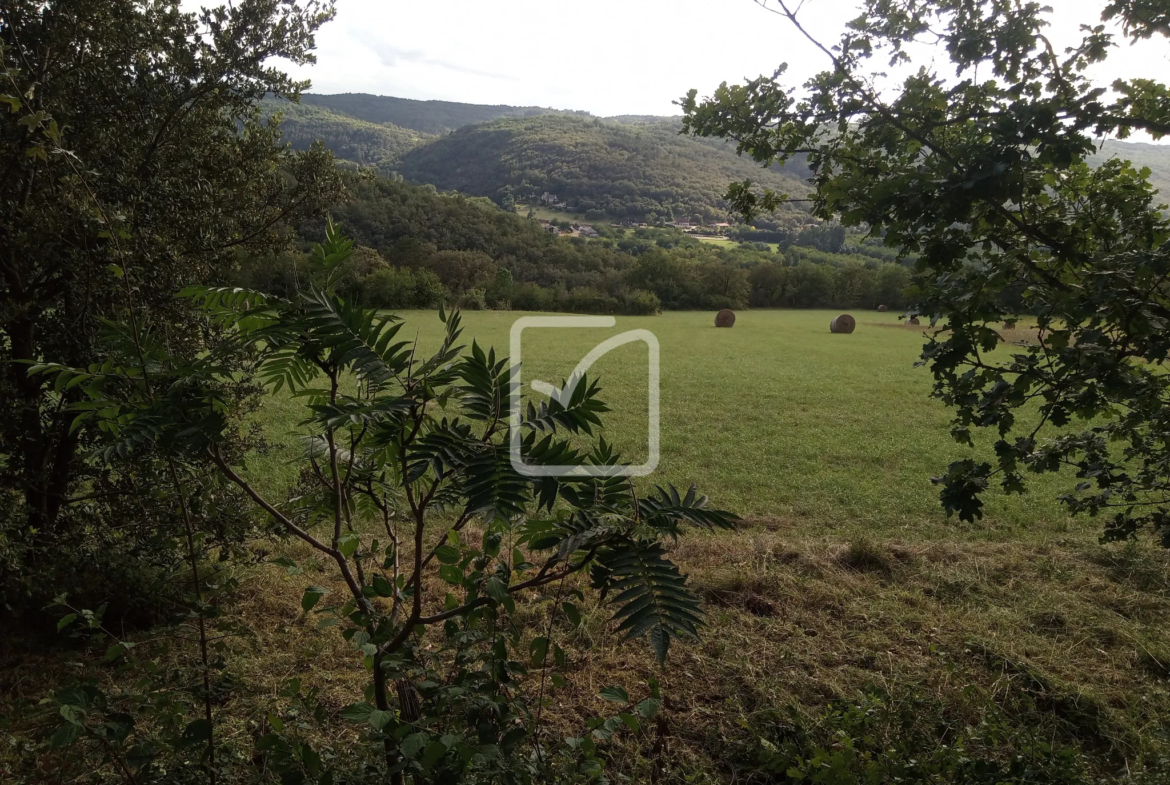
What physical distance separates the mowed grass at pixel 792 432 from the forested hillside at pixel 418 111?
108 m

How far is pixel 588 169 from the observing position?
56.7 meters

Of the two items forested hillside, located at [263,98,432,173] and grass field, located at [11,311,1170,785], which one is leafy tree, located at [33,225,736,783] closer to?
grass field, located at [11,311,1170,785]

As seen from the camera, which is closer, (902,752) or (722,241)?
(902,752)

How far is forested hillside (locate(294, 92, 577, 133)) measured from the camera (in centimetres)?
11869

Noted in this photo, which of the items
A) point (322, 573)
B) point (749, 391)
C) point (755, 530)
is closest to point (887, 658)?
point (755, 530)

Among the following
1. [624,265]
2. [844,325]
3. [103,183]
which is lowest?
[103,183]

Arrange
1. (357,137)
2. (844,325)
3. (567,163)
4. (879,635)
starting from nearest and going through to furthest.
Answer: (879,635)
(844,325)
(567,163)
(357,137)

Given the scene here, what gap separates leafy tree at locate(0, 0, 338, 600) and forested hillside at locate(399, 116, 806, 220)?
4337cm

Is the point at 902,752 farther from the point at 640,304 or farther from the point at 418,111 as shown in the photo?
the point at 418,111

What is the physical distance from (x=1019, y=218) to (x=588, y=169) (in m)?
57.6

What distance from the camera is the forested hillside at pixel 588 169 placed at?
171ft

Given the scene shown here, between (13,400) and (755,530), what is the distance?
18.9 ft

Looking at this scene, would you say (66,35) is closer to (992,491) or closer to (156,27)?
(156,27)

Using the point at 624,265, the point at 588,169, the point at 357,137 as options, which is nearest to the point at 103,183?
the point at 624,265
